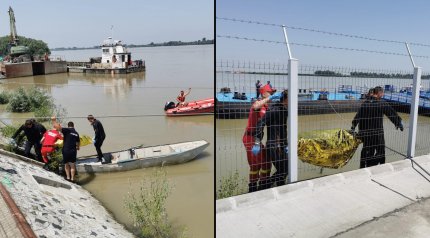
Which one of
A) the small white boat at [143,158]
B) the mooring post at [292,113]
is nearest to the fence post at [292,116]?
the mooring post at [292,113]

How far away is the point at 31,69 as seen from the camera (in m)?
40.1

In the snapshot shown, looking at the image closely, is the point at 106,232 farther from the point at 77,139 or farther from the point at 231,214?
the point at 77,139

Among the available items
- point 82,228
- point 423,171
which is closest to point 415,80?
point 423,171

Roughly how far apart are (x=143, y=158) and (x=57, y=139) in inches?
78.2

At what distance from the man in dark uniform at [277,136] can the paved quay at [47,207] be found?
8.12 ft

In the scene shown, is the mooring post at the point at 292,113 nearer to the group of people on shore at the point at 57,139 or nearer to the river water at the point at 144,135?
the river water at the point at 144,135

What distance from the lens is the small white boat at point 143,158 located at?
8.13m

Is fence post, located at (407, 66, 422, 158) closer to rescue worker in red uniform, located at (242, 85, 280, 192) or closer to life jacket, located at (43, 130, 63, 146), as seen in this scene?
rescue worker in red uniform, located at (242, 85, 280, 192)

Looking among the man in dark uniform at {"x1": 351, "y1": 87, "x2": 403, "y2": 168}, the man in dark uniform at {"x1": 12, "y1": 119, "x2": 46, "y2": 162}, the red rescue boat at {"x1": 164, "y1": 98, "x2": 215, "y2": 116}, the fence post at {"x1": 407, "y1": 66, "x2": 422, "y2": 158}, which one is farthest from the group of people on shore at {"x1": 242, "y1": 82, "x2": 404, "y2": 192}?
the red rescue boat at {"x1": 164, "y1": 98, "x2": 215, "y2": 116}

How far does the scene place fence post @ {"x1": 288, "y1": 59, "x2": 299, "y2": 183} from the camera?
4.48m

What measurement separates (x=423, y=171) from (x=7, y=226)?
6.23 meters

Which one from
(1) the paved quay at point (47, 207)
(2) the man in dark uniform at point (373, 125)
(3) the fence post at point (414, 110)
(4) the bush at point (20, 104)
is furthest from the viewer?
(4) the bush at point (20, 104)

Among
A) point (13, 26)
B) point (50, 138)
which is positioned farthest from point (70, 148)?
point (13, 26)

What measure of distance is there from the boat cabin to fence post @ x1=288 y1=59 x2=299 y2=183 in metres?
37.0
